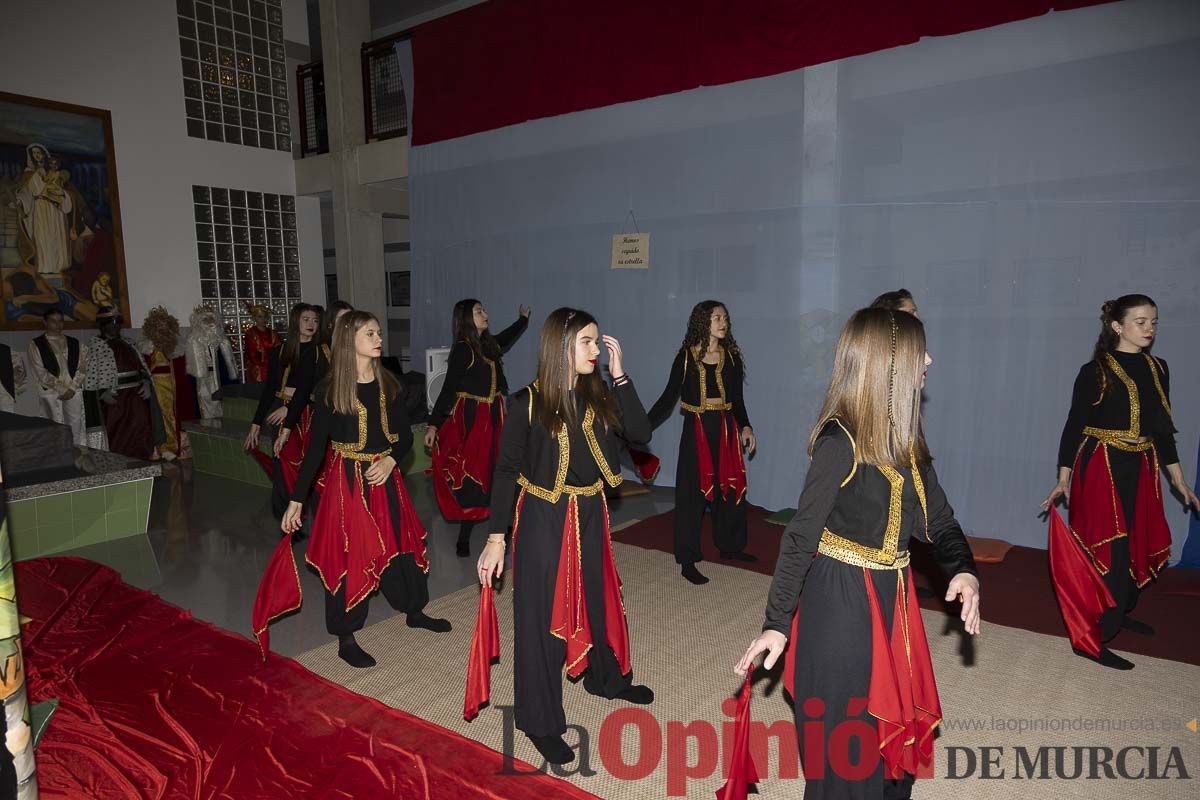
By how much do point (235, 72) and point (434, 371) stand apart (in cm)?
531

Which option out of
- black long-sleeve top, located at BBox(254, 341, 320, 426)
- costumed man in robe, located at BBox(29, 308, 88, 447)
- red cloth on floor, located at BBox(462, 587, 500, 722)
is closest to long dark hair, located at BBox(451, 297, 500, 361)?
black long-sleeve top, located at BBox(254, 341, 320, 426)

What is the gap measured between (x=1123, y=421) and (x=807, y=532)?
2461 mm

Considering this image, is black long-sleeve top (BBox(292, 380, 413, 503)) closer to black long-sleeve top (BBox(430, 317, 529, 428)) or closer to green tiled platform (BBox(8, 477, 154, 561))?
black long-sleeve top (BBox(430, 317, 529, 428))

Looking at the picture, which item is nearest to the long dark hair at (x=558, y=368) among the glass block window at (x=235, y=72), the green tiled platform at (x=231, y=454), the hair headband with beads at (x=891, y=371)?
the hair headband with beads at (x=891, y=371)

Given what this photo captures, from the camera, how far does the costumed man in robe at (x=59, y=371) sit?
23.1ft

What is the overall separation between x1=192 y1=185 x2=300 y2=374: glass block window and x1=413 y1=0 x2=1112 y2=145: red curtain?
3.15 m

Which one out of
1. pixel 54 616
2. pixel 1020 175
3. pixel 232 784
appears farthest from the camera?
pixel 1020 175

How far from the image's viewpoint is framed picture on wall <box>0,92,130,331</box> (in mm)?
7613

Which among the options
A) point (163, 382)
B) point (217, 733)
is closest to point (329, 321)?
point (217, 733)

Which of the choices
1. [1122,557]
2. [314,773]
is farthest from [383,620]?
[1122,557]

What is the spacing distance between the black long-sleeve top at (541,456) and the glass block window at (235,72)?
8858 millimetres

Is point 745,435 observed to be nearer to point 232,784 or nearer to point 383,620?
point 383,620

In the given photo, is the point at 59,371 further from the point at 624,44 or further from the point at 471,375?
the point at 624,44

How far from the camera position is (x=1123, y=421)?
3.38 meters
